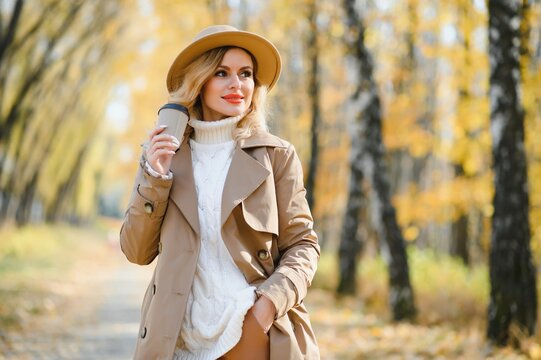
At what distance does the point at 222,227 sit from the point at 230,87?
597mm

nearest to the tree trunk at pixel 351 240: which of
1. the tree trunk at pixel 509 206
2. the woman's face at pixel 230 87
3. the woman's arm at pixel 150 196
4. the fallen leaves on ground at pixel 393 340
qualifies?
the fallen leaves on ground at pixel 393 340

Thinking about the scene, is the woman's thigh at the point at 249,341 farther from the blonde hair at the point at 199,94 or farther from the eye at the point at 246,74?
the eye at the point at 246,74

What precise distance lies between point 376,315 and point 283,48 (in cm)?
1322

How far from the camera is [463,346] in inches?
279

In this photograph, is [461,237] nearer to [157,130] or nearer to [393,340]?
[393,340]

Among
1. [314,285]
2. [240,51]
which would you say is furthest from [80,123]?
[240,51]

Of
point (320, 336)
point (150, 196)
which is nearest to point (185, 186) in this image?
point (150, 196)

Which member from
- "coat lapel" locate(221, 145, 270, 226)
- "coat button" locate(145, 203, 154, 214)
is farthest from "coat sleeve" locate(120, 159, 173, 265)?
"coat lapel" locate(221, 145, 270, 226)

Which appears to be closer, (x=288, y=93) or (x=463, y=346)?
(x=463, y=346)

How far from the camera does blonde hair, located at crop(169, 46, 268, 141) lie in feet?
9.01

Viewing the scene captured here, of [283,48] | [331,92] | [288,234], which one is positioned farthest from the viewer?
[331,92]

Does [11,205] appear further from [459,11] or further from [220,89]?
[220,89]

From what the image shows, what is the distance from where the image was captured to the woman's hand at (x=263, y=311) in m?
2.45

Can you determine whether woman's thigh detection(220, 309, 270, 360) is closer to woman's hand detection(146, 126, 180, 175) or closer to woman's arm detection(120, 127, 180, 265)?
woman's arm detection(120, 127, 180, 265)
